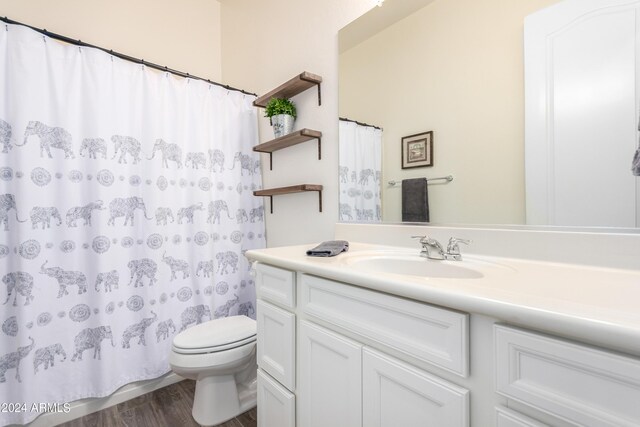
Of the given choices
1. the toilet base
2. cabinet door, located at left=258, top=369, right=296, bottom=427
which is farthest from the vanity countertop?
the toilet base

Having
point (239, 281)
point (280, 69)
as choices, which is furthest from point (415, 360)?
point (280, 69)

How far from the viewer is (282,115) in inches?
69.5

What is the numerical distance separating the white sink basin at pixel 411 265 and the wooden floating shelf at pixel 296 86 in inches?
38.6

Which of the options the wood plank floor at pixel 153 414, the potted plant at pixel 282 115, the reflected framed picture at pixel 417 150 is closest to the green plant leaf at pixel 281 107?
the potted plant at pixel 282 115

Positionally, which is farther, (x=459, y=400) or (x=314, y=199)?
(x=314, y=199)

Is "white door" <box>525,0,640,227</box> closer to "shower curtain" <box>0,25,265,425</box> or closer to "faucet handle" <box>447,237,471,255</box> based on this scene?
"faucet handle" <box>447,237,471,255</box>

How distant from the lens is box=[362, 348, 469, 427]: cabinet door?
0.63m

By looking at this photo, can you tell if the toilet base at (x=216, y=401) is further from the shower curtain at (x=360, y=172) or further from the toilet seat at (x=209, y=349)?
the shower curtain at (x=360, y=172)

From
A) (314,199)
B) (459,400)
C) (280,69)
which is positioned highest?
(280,69)

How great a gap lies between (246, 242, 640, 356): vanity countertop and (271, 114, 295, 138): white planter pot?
1.04 metres

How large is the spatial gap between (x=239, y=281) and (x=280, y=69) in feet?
4.80

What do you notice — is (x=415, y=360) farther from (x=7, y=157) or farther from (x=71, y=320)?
(x=7, y=157)

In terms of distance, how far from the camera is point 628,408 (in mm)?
428

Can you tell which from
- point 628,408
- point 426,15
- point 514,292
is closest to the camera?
point 628,408
